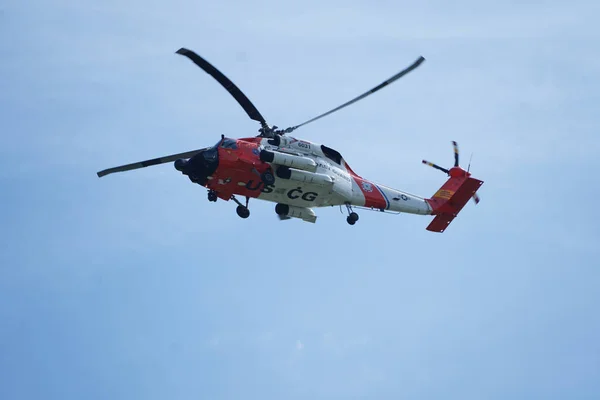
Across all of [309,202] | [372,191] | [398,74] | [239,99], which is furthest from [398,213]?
[239,99]

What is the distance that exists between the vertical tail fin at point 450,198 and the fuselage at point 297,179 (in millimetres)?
2108

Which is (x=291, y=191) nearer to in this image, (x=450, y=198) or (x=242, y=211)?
(x=242, y=211)

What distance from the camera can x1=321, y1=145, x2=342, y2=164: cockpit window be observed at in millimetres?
31422

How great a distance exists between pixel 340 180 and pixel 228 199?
4571mm

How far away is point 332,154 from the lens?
1248 inches

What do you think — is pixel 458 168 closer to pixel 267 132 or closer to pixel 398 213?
pixel 398 213

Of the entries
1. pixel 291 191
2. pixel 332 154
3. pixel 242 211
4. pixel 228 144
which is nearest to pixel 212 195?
pixel 242 211

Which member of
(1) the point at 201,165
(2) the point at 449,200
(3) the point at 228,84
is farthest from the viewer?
(2) the point at 449,200

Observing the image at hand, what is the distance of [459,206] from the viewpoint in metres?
35.7

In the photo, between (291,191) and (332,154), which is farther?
(332,154)

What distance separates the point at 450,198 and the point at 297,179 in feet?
28.2

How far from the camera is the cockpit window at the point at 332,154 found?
103ft

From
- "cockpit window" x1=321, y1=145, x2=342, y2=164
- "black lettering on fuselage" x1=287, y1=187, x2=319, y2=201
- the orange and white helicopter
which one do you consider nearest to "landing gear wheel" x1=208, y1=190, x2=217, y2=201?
the orange and white helicopter

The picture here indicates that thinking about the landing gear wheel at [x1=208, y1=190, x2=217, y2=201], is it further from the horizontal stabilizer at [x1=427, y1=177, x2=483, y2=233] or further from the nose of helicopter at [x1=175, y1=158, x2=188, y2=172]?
the horizontal stabilizer at [x1=427, y1=177, x2=483, y2=233]
